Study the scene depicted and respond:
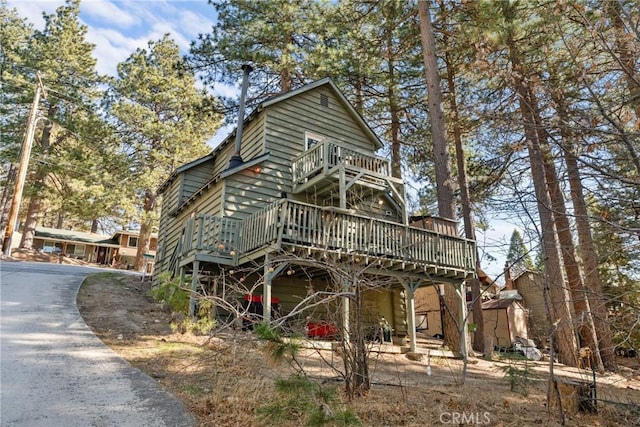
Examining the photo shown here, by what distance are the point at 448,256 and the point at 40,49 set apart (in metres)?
29.7

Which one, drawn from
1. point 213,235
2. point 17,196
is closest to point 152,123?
point 17,196

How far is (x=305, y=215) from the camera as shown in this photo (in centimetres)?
973

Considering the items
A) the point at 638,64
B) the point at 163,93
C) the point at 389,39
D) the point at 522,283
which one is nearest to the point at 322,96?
the point at 389,39

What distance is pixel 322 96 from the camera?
565 inches

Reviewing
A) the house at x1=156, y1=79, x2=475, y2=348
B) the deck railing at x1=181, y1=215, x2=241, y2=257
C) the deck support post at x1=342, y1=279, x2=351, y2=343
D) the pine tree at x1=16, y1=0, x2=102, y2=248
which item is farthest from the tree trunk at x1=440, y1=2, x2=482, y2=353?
the pine tree at x1=16, y1=0, x2=102, y2=248

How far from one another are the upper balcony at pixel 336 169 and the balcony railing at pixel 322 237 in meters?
1.63

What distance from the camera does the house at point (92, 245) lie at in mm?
37628

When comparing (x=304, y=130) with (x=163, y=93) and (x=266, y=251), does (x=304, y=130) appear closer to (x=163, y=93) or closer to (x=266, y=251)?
(x=266, y=251)

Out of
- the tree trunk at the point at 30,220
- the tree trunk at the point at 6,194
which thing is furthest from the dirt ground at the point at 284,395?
the tree trunk at the point at 6,194

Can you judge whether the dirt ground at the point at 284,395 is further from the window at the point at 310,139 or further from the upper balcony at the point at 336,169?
the window at the point at 310,139

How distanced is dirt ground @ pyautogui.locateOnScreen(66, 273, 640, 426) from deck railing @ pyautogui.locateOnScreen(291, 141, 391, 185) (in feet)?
Answer: 17.5

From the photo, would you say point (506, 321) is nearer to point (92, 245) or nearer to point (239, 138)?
point (239, 138)

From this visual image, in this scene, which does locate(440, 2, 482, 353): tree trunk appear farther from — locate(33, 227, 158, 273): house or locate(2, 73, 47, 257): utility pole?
locate(33, 227, 158, 273): house

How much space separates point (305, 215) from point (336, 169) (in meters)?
2.33
